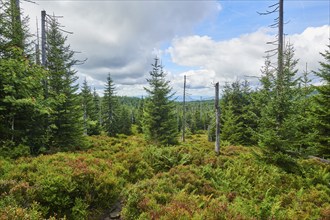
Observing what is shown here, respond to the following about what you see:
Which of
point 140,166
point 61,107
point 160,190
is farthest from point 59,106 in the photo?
point 160,190

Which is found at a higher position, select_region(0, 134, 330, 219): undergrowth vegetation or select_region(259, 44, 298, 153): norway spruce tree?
select_region(259, 44, 298, 153): norway spruce tree

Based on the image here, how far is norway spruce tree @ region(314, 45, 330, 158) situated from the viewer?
14.1 metres

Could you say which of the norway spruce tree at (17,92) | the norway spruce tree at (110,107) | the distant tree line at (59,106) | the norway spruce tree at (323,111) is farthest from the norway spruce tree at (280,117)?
the norway spruce tree at (110,107)

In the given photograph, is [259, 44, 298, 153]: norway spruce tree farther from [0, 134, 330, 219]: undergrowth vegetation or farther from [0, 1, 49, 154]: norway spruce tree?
[0, 1, 49, 154]: norway spruce tree

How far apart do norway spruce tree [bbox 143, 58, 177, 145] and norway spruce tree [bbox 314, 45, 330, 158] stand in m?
14.1

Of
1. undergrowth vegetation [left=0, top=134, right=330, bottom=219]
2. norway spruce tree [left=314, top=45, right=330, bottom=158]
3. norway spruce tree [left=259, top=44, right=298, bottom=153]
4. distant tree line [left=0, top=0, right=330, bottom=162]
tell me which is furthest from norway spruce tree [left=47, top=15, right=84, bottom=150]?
norway spruce tree [left=314, top=45, right=330, bottom=158]

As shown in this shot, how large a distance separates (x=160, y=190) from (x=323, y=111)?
42.0 feet

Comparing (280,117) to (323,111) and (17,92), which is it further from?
(17,92)

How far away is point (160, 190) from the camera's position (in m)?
8.19

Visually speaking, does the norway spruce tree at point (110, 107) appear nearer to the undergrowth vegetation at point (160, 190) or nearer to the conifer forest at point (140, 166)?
the conifer forest at point (140, 166)

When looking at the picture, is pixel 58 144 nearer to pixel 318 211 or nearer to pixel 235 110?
pixel 318 211

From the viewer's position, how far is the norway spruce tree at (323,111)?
14070 mm

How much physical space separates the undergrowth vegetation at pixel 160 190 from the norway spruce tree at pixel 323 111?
181 cm

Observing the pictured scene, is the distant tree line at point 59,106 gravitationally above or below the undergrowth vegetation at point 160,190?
above
